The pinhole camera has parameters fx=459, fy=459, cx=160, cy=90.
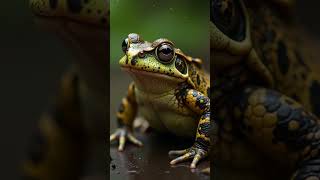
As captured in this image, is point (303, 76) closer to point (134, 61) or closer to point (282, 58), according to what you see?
point (282, 58)

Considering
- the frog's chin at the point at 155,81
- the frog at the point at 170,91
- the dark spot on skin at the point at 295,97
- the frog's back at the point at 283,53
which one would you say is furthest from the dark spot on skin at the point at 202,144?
the dark spot on skin at the point at 295,97

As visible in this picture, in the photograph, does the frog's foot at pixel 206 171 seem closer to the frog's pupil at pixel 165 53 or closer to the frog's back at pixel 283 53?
the frog's pupil at pixel 165 53

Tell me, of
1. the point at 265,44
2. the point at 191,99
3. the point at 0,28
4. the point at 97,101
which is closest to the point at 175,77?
the point at 191,99

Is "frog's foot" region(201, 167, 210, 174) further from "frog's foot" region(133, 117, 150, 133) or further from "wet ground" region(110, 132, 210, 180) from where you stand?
"frog's foot" region(133, 117, 150, 133)

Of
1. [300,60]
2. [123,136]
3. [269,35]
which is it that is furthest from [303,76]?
[123,136]

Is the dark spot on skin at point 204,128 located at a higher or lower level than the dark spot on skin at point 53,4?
lower

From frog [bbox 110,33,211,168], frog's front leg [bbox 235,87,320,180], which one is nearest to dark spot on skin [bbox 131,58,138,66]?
frog [bbox 110,33,211,168]
